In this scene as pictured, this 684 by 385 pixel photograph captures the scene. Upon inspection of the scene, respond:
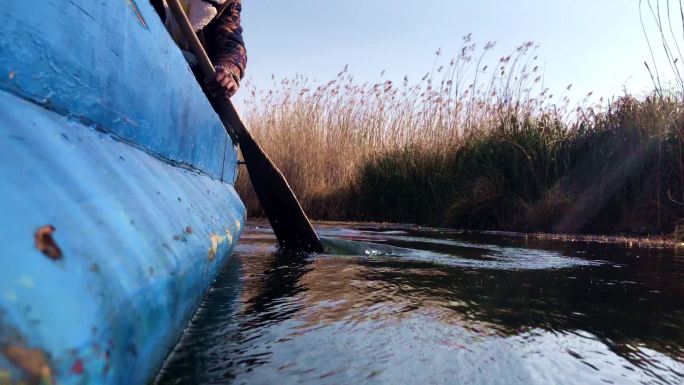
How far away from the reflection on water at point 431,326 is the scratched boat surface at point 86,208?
0.21 m

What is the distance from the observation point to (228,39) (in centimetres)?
340

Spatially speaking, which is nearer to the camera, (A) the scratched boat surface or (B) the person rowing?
(A) the scratched boat surface

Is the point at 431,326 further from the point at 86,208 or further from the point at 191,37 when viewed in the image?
the point at 191,37

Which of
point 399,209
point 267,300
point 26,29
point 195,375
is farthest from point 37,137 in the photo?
point 399,209

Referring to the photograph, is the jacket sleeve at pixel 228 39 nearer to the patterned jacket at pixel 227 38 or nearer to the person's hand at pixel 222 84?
the patterned jacket at pixel 227 38

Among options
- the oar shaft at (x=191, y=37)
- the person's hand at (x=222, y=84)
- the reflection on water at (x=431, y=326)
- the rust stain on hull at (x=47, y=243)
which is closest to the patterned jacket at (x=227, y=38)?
the person's hand at (x=222, y=84)

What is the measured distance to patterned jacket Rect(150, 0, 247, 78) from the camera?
3.27 m

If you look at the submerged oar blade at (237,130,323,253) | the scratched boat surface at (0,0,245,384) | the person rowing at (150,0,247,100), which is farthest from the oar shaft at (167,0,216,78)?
the scratched boat surface at (0,0,245,384)

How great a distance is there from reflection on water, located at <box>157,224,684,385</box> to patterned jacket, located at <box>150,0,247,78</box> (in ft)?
4.53

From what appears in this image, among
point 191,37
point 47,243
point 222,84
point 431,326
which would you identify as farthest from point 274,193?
point 47,243

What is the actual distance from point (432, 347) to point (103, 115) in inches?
32.0

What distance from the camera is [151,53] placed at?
4.01ft

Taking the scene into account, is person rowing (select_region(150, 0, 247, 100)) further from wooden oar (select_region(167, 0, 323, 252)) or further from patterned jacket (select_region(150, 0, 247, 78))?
wooden oar (select_region(167, 0, 323, 252))

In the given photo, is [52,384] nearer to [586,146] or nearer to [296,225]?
[296,225]
